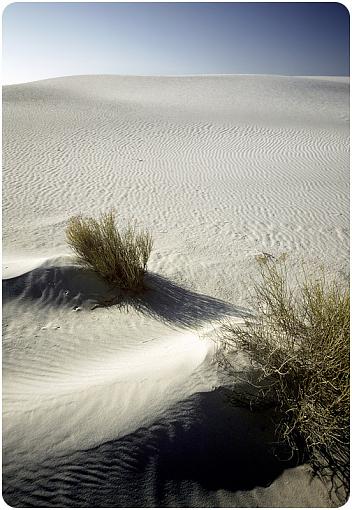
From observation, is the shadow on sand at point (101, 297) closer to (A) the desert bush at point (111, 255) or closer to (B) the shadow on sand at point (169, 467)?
(A) the desert bush at point (111, 255)

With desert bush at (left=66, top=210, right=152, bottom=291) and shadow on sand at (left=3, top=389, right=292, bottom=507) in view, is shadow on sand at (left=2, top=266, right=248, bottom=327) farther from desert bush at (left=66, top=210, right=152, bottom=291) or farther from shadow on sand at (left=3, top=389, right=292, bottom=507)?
shadow on sand at (left=3, top=389, right=292, bottom=507)

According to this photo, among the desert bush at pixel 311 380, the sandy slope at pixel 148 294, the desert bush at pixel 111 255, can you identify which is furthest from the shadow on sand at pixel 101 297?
the desert bush at pixel 311 380

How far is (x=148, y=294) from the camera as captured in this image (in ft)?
17.1

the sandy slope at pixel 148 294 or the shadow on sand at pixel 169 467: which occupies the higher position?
the sandy slope at pixel 148 294

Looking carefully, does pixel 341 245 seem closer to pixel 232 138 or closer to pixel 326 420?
pixel 326 420

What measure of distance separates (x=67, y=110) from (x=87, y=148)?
7.90 m

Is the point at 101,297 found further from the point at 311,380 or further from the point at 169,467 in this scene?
the point at 311,380

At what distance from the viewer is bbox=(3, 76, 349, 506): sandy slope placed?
2.41 metres

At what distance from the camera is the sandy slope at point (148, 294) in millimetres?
2412

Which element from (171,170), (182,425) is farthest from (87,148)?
(182,425)

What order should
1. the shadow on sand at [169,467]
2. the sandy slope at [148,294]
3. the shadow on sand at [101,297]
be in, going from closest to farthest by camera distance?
1. the shadow on sand at [169,467]
2. the sandy slope at [148,294]
3. the shadow on sand at [101,297]

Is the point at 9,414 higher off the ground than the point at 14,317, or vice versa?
A: the point at 14,317

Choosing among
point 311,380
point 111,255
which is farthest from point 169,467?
point 111,255

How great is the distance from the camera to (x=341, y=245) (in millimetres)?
7965
